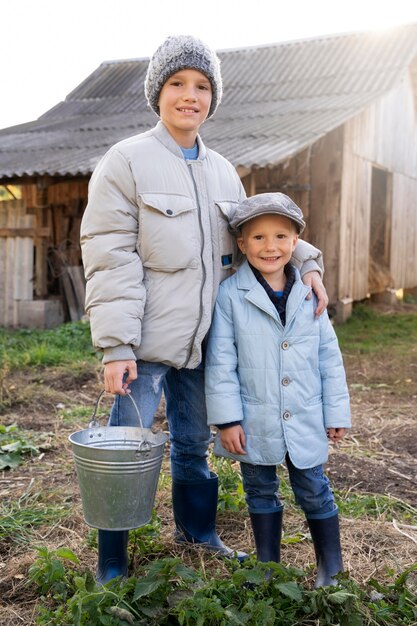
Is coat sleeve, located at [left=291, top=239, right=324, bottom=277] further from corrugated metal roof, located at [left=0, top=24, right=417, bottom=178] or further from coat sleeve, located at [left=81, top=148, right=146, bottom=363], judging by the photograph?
corrugated metal roof, located at [left=0, top=24, right=417, bottom=178]

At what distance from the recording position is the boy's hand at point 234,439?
98.3 inches

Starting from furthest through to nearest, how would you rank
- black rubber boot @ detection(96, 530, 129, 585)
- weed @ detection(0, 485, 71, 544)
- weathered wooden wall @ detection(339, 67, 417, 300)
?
weathered wooden wall @ detection(339, 67, 417, 300) < weed @ detection(0, 485, 71, 544) < black rubber boot @ detection(96, 530, 129, 585)

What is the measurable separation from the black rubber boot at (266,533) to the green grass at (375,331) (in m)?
5.86

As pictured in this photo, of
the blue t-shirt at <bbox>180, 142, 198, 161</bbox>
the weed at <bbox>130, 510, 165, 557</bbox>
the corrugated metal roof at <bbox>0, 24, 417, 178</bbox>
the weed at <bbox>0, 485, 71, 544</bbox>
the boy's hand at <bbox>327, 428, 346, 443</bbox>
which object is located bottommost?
the weed at <bbox>0, 485, 71, 544</bbox>

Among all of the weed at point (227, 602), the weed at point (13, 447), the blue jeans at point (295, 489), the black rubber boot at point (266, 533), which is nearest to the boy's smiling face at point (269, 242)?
the blue jeans at point (295, 489)

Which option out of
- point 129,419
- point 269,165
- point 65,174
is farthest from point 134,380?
point 65,174

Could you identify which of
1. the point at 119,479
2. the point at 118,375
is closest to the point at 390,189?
the point at 118,375

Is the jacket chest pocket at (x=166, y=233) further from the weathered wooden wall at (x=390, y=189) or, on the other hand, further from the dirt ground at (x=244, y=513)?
the weathered wooden wall at (x=390, y=189)

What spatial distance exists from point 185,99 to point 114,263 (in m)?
0.68

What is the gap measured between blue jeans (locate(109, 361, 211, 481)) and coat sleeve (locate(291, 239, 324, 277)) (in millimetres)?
576

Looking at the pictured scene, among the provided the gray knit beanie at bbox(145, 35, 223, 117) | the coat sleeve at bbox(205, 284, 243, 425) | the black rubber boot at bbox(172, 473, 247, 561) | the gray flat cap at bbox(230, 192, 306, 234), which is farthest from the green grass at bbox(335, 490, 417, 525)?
the gray knit beanie at bbox(145, 35, 223, 117)

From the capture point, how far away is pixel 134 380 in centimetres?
257

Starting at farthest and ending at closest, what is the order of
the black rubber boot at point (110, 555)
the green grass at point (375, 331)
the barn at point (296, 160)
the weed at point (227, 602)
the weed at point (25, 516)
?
1. the barn at point (296, 160)
2. the green grass at point (375, 331)
3. the weed at point (25, 516)
4. the black rubber boot at point (110, 555)
5. the weed at point (227, 602)

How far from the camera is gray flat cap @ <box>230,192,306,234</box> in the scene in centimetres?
254
